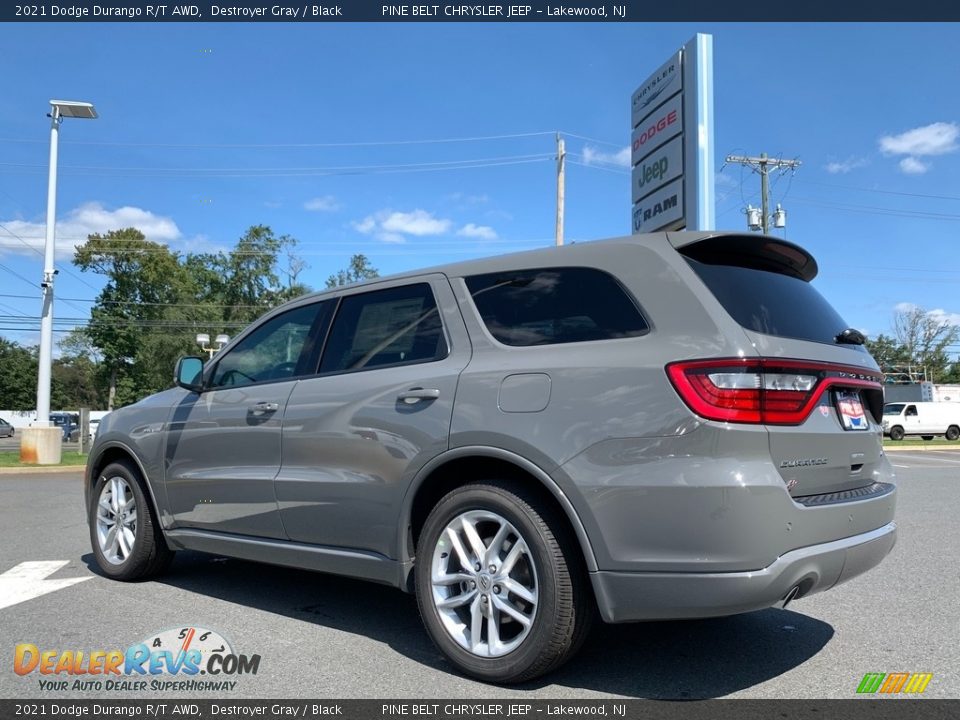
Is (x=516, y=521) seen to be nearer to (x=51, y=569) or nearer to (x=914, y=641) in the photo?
(x=914, y=641)

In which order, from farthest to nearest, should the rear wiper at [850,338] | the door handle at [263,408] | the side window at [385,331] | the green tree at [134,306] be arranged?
1. the green tree at [134,306]
2. the door handle at [263,408]
3. the side window at [385,331]
4. the rear wiper at [850,338]

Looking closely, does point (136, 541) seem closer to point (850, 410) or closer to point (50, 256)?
point (850, 410)

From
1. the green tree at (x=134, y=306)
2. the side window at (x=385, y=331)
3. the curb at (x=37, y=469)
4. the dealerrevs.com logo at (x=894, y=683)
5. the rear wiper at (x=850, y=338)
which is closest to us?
the dealerrevs.com logo at (x=894, y=683)

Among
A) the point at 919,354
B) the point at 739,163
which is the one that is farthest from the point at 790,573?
the point at 919,354

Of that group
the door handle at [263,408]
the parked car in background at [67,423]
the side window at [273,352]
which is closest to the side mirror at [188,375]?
the side window at [273,352]

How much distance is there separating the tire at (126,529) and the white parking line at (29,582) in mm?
265

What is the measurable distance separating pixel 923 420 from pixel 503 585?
38.4m

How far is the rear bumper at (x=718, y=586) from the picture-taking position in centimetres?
268

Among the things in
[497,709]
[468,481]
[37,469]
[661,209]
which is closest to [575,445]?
[468,481]

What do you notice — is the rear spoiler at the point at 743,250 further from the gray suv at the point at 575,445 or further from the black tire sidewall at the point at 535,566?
the black tire sidewall at the point at 535,566

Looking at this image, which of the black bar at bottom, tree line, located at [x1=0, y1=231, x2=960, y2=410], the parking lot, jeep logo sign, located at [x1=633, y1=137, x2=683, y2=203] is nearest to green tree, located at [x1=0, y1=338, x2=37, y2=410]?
tree line, located at [x1=0, y1=231, x2=960, y2=410]

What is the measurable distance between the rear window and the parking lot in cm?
149

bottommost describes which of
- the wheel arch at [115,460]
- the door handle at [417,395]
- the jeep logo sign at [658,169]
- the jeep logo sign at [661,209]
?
the wheel arch at [115,460]

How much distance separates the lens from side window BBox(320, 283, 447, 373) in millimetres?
3736
